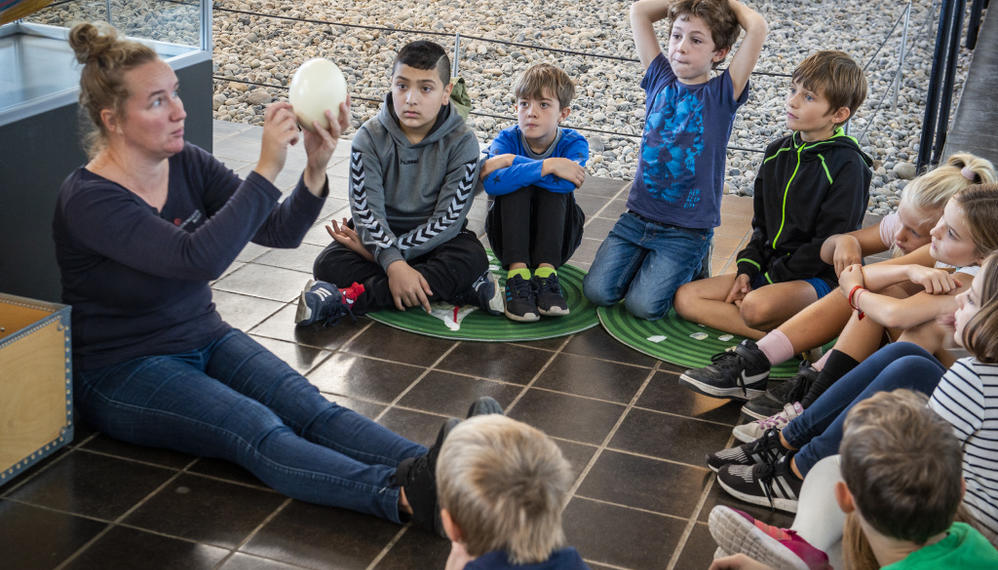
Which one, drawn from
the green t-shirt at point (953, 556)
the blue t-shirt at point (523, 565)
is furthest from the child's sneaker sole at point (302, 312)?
the green t-shirt at point (953, 556)

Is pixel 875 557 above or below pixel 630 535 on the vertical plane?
above

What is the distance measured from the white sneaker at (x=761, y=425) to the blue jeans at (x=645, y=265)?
0.91 m

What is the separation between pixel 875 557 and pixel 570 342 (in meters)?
1.84

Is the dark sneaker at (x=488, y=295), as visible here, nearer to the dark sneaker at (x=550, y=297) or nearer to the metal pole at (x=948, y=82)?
the dark sneaker at (x=550, y=297)

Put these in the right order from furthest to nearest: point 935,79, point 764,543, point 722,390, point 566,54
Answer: point 566,54 → point 935,79 → point 722,390 → point 764,543

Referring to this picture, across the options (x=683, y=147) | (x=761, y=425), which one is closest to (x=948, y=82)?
(x=683, y=147)

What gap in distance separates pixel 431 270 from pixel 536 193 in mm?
543

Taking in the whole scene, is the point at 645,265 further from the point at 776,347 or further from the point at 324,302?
the point at 324,302

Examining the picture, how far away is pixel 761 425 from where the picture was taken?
2.97 meters

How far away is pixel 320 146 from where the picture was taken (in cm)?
264

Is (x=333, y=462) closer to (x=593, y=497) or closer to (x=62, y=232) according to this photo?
(x=593, y=497)

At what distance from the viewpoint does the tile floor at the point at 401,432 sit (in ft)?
7.67

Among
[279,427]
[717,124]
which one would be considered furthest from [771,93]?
[279,427]

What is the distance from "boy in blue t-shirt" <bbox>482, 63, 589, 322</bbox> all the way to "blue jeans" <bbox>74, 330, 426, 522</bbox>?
1287mm
